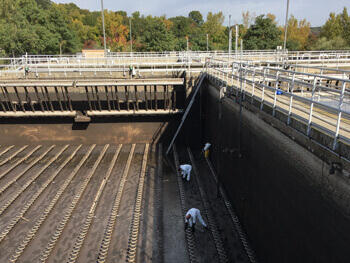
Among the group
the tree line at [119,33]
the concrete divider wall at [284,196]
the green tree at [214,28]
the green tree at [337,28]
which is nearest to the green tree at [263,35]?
the tree line at [119,33]

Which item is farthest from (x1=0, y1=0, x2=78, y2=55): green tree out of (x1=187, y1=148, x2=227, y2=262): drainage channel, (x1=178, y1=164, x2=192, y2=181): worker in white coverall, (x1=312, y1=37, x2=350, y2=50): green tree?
(x1=312, y1=37, x2=350, y2=50): green tree

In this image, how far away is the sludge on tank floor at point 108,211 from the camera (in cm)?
681

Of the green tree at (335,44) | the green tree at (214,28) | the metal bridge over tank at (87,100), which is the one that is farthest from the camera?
the green tree at (214,28)

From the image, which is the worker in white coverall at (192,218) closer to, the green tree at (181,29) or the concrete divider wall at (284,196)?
the concrete divider wall at (284,196)

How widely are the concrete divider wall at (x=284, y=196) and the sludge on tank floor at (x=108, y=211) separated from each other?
1.03 metres

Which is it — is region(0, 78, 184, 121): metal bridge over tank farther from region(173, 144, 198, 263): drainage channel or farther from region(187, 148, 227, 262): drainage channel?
region(173, 144, 198, 263): drainage channel

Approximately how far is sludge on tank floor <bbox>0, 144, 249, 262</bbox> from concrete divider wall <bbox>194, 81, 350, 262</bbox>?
103 cm

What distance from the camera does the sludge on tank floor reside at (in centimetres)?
681

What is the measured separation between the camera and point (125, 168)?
11.5 meters

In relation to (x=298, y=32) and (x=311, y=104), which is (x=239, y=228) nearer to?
(x=311, y=104)

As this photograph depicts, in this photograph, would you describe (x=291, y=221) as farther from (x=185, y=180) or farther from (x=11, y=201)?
(x=11, y=201)

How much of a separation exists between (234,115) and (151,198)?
4002 mm

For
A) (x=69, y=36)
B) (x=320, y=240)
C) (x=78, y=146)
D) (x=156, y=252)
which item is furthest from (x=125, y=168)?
(x=69, y=36)

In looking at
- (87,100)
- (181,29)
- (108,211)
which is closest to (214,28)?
(181,29)
